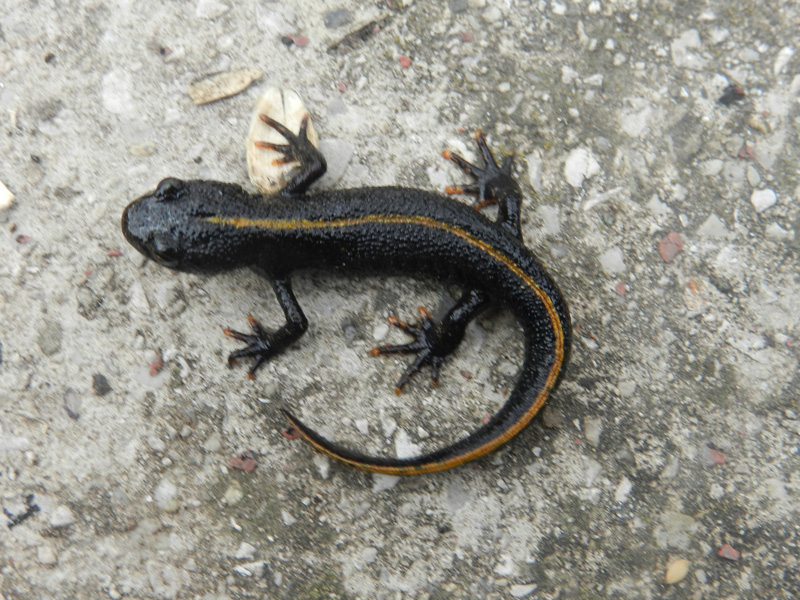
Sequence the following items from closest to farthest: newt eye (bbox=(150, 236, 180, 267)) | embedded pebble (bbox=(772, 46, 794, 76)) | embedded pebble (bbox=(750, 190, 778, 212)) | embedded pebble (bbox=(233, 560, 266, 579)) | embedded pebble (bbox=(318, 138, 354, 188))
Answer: newt eye (bbox=(150, 236, 180, 267)) → embedded pebble (bbox=(233, 560, 266, 579)) → embedded pebble (bbox=(318, 138, 354, 188)) → embedded pebble (bbox=(750, 190, 778, 212)) → embedded pebble (bbox=(772, 46, 794, 76))

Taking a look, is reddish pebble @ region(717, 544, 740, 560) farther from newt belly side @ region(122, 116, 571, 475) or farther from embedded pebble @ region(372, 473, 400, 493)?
embedded pebble @ region(372, 473, 400, 493)

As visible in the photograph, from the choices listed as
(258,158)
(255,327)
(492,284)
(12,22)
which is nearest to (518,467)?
(492,284)

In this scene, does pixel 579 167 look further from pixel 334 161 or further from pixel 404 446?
pixel 404 446

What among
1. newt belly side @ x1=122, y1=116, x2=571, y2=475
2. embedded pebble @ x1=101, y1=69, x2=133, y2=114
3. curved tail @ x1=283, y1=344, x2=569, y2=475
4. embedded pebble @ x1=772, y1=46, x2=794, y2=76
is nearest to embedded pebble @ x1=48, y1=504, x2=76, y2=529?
newt belly side @ x1=122, y1=116, x2=571, y2=475

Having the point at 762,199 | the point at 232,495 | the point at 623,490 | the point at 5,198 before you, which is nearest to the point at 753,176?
the point at 762,199

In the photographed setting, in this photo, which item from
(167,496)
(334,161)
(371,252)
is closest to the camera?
(371,252)

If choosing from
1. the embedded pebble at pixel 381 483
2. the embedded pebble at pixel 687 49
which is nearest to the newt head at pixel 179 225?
the embedded pebble at pixel 381 483

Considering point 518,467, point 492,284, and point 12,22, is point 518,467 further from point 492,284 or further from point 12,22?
point 12,22
